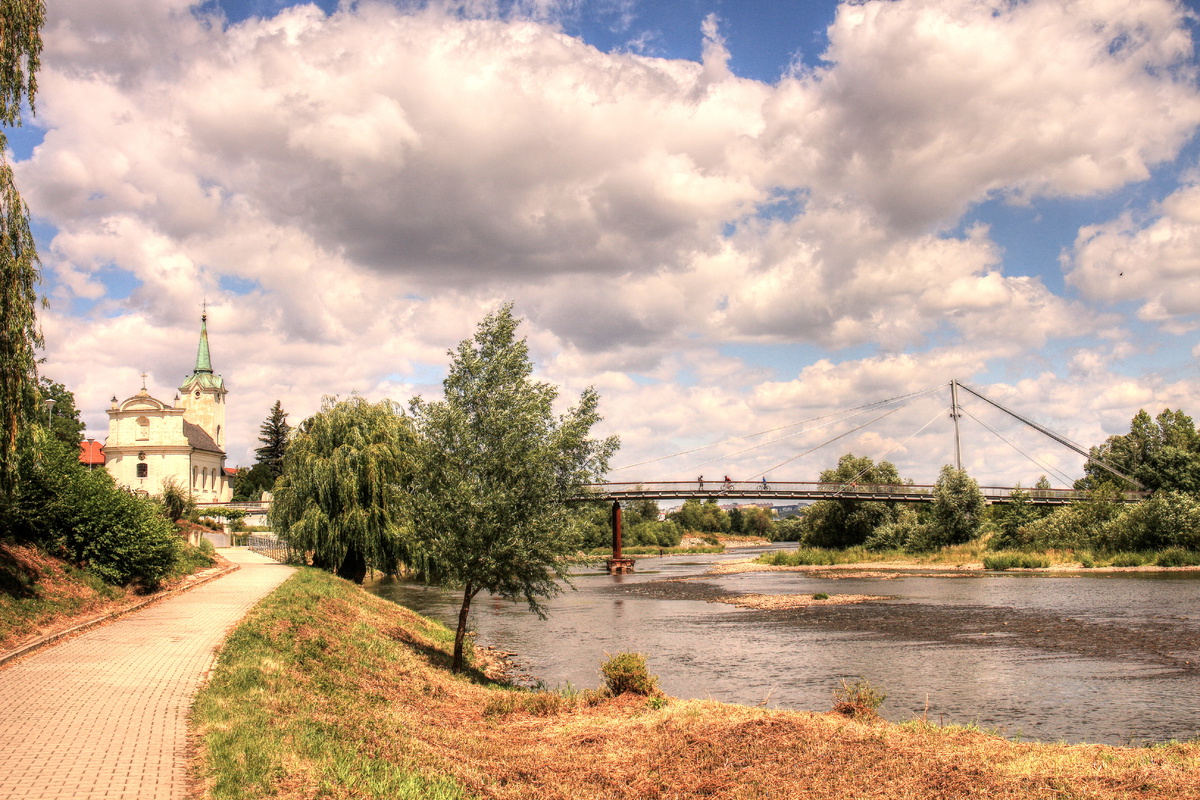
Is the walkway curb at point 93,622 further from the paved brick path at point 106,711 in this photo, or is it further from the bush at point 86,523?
the bush at point 86,523

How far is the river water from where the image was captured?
672 inches

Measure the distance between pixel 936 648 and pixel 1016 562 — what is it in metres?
40.7

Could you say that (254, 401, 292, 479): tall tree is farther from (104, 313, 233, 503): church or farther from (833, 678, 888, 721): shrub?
(833, 678, 888, 721): shrub

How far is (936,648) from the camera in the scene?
2531 cm

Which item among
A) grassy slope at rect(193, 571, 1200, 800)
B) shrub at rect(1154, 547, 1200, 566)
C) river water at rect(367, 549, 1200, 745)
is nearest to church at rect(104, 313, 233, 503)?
river water at rect(367, 549, 1200, 745)

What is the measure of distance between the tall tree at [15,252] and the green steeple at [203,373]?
94.8 metres

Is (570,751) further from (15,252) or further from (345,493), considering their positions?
(345,493)

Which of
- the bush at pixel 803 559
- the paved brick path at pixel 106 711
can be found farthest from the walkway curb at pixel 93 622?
the bush at pixel 803 559

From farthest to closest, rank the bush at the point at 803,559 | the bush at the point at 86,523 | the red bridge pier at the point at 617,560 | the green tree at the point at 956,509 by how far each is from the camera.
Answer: the red bridge pier at the point at 617,560 < the bush at the point at 803,559 < the green tree at the point at 956,509 < the bush at the point at 86,523

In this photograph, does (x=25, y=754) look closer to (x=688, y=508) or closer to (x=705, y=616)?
(x=705, y=616)

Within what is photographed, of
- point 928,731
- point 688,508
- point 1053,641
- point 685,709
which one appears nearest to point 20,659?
point 685,709

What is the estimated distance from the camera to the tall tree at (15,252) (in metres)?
14.7

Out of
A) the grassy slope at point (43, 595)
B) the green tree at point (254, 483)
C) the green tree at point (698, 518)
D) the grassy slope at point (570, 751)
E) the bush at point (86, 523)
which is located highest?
the green tree at point (254, 483)

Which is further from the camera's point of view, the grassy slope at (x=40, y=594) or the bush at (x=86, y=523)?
the bush at (x=86, y=523)
